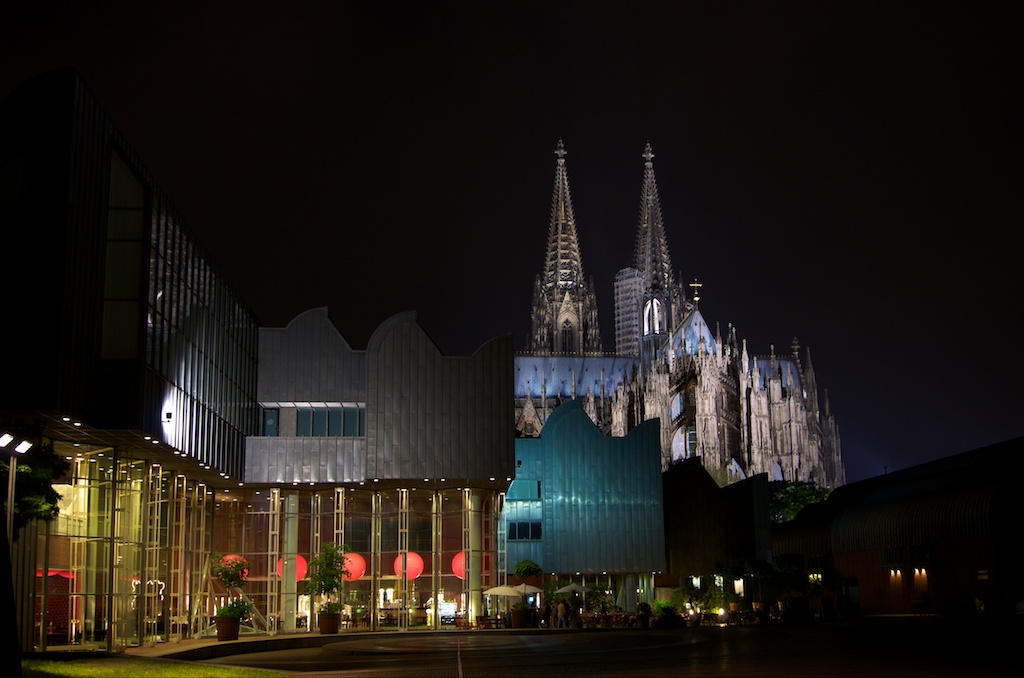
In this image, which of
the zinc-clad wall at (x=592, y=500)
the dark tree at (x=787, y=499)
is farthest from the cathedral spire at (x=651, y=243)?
the zinc-clad wall at (x=592, y=500)

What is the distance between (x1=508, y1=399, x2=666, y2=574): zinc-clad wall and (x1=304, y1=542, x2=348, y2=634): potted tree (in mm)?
13894

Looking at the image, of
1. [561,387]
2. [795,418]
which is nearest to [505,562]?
[795,418]

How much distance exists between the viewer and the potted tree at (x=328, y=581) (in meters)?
38.9

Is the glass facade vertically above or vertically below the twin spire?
below

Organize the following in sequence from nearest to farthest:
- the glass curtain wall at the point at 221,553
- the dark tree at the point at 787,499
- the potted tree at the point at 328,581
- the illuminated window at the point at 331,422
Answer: the glass curtain wall at the point at 221,553 < the potted tree at the point at 328,581 < the illuminated window at the point at 331,422 < the dark tree at the point at 787,499

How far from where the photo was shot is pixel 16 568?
25.5 meters

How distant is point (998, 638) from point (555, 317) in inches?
4567

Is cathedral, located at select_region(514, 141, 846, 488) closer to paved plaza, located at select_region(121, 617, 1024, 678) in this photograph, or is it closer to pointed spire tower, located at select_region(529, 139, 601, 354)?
pointed spire tower, located at select_region(529, 139, 601, 354)

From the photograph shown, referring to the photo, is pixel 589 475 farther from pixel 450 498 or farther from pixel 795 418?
pixel 795 418

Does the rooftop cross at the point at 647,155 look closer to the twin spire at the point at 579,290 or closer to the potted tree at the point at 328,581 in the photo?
the twin spire at the point at 579,290

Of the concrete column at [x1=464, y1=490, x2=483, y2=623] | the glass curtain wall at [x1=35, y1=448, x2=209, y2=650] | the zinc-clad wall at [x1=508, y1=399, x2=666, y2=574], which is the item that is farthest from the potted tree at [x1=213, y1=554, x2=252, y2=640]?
the zinc-clad wall at [x1=508, y1=399, x2=666, y2=574]

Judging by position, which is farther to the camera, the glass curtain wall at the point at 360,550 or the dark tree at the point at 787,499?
the dark tree at the point at 787,499

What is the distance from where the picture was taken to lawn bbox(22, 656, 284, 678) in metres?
20.0

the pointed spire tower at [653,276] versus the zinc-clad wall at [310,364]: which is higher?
the pointed spire tower at [653,276]
